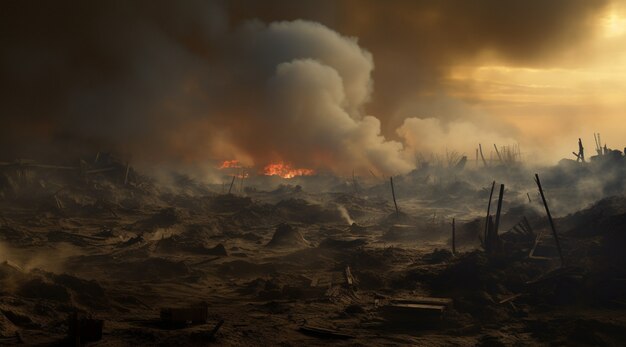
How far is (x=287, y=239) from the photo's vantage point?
25062 mm

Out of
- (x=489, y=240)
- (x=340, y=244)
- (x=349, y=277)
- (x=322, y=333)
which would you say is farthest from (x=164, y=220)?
(x=322, y=333)

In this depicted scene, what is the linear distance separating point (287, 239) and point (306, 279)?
8.58 metres

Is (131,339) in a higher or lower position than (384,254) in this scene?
lower

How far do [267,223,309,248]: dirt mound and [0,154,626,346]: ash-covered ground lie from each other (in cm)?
11

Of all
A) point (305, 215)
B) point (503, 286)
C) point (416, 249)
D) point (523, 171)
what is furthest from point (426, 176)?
point (503, 286)

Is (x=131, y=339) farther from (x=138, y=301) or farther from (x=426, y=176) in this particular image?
(x=426, y=176)

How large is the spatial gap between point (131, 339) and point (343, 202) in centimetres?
3329

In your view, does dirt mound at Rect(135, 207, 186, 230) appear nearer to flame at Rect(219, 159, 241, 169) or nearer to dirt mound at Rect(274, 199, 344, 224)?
dirt mound at Rect(274, 199, 344, 224)

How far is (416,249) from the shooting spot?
898 inches

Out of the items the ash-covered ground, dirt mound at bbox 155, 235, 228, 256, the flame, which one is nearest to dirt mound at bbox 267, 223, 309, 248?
the ash-covered ground

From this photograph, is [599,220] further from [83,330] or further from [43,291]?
[43,291]

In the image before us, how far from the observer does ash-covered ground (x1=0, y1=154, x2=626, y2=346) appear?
34.7 feet

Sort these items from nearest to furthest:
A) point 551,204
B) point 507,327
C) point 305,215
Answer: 1. point 507,327
2. point 551,204
3. point 305,215

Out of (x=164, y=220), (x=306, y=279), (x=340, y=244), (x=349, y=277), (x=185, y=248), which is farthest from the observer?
(x=164, y=220)
